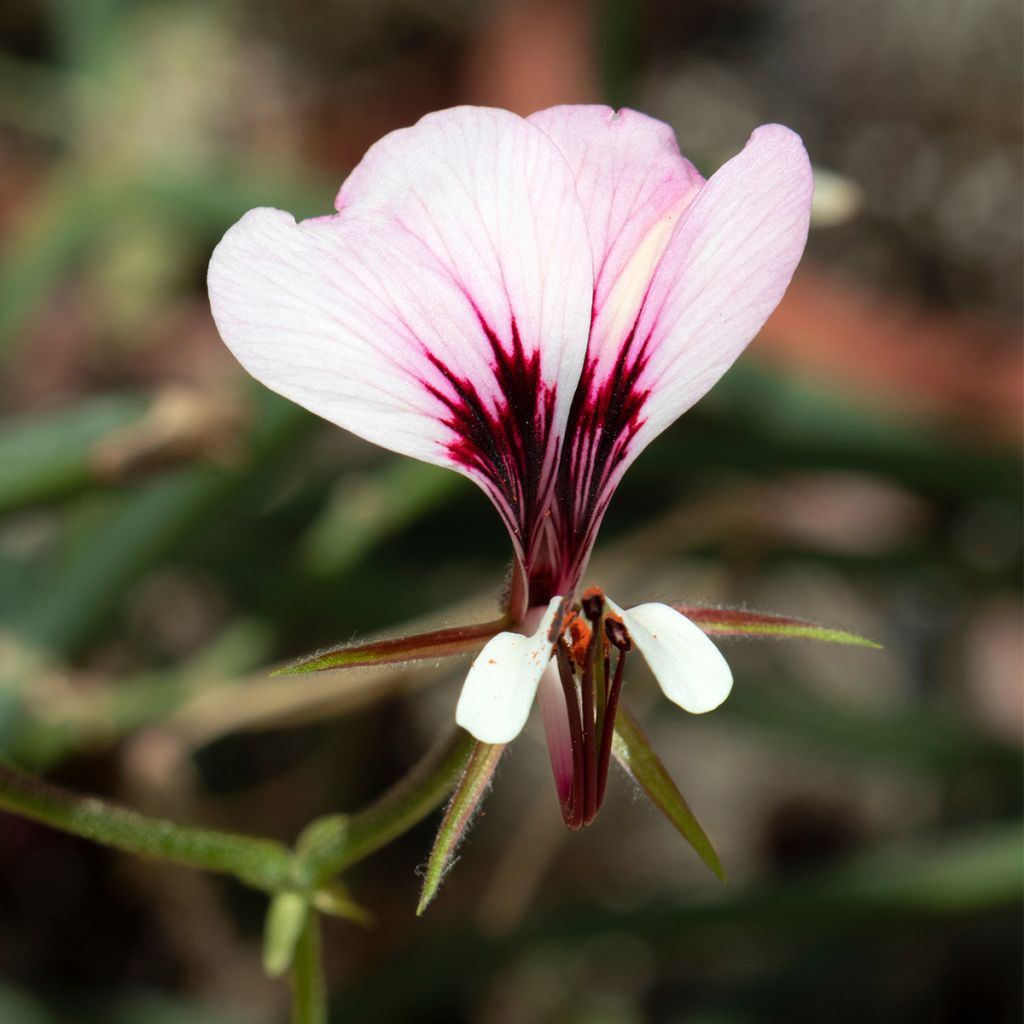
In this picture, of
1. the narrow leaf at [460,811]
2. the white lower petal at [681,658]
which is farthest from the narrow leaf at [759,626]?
the narrow leaf at [460,811]

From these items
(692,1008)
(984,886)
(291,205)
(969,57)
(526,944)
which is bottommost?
(692,1008)

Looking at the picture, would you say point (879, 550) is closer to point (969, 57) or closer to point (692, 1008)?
point (692, 1008)

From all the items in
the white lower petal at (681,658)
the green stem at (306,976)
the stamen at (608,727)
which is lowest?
the green stem at (306,976)

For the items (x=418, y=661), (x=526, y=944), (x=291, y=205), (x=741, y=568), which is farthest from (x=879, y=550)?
(x=418, y=661)

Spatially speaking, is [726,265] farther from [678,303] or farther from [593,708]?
[593,708]

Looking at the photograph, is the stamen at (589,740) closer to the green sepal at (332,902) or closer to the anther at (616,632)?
the anther at (616,632)
